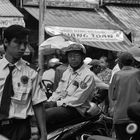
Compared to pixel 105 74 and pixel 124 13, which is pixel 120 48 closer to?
pixel 124 13

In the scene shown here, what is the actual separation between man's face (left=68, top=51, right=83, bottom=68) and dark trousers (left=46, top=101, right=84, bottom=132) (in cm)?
62

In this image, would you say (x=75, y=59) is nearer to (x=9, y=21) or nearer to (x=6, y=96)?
(x=6, y=96)

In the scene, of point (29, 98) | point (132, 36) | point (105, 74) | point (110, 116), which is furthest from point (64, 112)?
point (132, 36)

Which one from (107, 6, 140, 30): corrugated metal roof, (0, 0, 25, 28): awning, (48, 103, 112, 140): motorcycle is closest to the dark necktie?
(48, 103, 112, 140): motorcycle

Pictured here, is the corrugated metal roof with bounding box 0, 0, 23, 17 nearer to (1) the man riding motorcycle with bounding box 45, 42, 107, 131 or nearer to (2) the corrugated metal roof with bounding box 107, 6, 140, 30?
(2) the corrugated metal roof with bounding box 107, 6, 140, 30

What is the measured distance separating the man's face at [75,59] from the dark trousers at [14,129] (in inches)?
101

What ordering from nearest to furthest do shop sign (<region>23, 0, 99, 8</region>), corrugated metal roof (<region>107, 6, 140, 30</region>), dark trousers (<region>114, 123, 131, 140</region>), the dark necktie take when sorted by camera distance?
the dark necktie, dark trousers (<region>114, 123, 131, 140</region>), shop sign (<region>23, 0, 99, 8</region>), corrugated metal roof (<region>107, 6, 140, 30</region>)

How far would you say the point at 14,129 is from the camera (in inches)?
176

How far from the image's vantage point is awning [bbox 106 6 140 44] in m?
21.0

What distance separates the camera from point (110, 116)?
7.40 meters

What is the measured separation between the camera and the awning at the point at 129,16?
21.0 meters

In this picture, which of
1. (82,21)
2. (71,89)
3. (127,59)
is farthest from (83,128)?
(82,21)

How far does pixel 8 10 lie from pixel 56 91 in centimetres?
1161

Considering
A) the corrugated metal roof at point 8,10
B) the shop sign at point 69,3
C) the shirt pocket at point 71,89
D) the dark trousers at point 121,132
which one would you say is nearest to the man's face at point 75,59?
the shirt pocket at point 71,89
